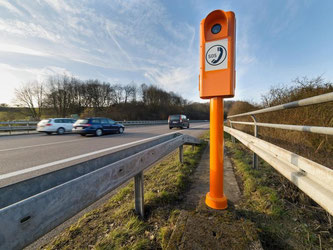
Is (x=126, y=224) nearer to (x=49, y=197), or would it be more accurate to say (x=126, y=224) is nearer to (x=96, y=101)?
(x=49, y=197)

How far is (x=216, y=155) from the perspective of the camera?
5.28ft

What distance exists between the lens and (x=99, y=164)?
62.6 inches

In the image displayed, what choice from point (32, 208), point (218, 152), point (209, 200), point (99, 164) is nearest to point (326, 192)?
point (218, 152)

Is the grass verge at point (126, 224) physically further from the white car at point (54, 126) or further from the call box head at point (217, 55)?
the white car at point (54, 126)

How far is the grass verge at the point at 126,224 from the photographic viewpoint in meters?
1.40

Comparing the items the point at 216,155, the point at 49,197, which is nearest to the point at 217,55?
the point at 216,155

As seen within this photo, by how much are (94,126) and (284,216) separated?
35.9 feet

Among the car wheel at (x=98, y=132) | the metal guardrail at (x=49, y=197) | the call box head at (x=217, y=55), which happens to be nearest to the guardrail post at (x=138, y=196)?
the metal guardrail at (x=49, y=197)

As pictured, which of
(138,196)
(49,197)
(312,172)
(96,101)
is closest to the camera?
(49,197)

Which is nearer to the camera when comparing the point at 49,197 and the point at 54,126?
the point at 49,197

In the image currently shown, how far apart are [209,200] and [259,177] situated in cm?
160

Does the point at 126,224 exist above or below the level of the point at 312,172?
below

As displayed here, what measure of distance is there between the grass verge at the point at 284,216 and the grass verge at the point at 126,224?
3.00 feet

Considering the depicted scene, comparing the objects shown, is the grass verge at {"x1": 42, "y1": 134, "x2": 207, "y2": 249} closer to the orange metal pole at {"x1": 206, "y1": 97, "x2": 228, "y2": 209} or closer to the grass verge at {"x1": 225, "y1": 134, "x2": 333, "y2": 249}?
the orange metal pole at {"x1": 206, "y1": 97, "x2": 228, "y2": 209}
